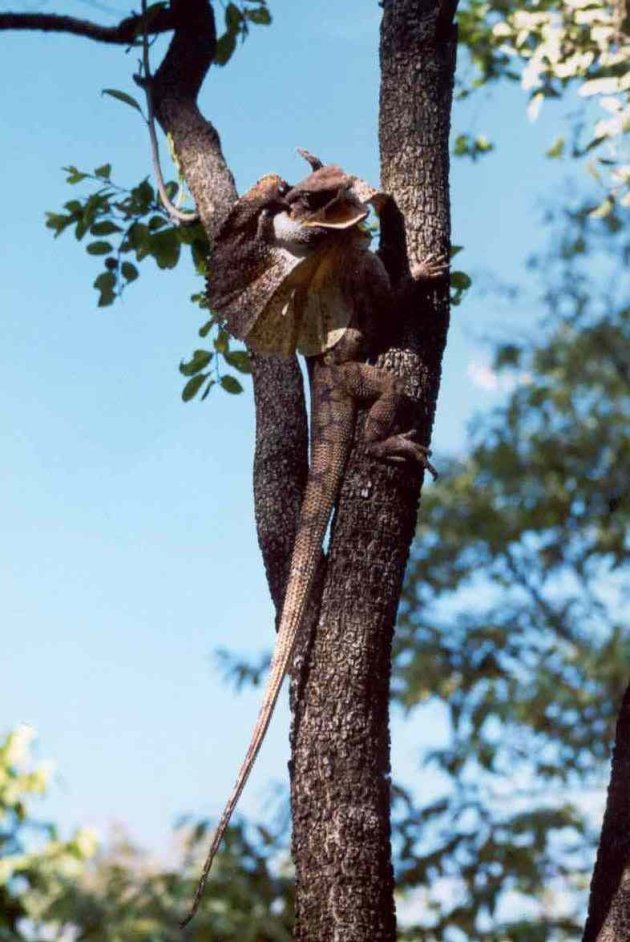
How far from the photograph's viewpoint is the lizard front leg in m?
1.82

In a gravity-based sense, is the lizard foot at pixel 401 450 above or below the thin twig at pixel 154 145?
below

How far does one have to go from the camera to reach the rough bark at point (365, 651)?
1.57m

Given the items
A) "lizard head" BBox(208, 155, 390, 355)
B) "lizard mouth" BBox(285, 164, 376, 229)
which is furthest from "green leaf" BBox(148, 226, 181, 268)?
"lizard mouth" BBox(285, 164, 376, 229)

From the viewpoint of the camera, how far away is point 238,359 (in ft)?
8.92

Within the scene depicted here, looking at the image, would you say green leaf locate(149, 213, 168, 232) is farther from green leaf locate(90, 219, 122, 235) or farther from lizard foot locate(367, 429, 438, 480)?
lizard foot locate(367, 429, 438, 480)

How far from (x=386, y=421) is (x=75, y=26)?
1682mm

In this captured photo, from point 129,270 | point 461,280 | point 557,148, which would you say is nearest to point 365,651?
point 461,280

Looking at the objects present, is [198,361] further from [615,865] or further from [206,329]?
[615,865]

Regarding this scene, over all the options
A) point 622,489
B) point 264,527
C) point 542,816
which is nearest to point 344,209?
point 264,527

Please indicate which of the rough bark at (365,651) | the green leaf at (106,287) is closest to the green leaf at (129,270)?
the green leaf at (106,287)

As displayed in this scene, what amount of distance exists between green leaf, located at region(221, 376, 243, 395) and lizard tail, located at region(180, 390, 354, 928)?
81 cm

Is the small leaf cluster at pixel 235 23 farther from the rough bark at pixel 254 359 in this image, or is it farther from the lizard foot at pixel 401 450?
the lizard foot at pixel 401 450

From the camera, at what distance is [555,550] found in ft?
23.2

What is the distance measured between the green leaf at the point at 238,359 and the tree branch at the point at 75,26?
821 millimetres
